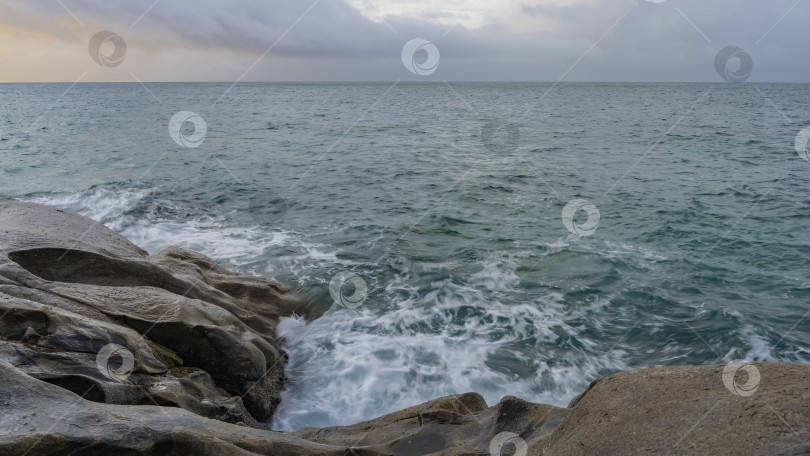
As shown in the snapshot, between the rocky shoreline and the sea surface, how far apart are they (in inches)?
50.0

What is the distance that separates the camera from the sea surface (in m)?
7.18

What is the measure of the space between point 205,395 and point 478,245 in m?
7.77

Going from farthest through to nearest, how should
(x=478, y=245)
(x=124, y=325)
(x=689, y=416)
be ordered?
(x=478, y=245) < (x=124, y=325) < (x=689, y=416)

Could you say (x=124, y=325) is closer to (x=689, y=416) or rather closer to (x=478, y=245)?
(x=689, y=416)

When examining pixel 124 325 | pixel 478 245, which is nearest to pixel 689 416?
pixel 124 325

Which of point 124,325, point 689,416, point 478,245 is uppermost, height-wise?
point 478,245

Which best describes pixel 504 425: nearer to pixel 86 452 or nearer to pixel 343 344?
pixel 86 452

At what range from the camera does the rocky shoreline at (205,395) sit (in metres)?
2.83

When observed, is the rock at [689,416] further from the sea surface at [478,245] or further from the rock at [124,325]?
the sea surface at [478,245]

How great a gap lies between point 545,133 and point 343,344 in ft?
90.8

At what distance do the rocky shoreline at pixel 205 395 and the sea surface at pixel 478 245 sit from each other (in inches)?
50.0

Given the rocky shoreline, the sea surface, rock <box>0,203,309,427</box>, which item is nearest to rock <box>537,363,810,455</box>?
the rocky shoreline

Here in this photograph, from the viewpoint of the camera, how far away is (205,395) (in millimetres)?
→ 4715

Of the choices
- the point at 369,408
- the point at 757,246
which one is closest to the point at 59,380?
the point at 369,408
